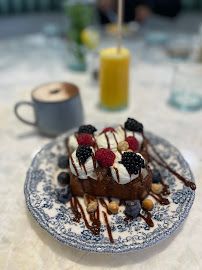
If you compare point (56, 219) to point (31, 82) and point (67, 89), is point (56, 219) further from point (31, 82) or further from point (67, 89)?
point (31, 82)

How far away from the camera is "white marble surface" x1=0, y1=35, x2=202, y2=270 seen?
708 millimetres

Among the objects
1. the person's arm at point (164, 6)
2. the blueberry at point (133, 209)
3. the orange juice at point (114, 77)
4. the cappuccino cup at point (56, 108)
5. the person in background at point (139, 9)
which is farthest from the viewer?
the person's arm at point (164, 6)

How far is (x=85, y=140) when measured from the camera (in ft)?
2.89

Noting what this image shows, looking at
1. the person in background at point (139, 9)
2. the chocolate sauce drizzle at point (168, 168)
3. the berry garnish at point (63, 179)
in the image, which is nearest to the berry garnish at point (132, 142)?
the chocolate sauce drizzle at point (168, 168)

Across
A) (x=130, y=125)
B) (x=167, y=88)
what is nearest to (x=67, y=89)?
(x=130, y=125)

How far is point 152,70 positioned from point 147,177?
3.42ft

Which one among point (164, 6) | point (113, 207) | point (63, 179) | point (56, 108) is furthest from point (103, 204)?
point (164, 6)

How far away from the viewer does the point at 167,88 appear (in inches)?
60.6

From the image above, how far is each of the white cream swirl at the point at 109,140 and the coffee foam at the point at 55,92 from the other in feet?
0.90

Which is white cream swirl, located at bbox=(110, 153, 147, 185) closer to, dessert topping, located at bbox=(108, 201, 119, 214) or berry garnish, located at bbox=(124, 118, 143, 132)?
dessert topping, located at bbox=(108, 201, 119, 214)

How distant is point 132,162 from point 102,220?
184 mm

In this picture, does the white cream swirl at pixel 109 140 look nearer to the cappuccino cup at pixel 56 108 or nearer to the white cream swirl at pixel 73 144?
the white cream swirl at pixel 73 144

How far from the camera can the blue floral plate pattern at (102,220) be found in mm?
668

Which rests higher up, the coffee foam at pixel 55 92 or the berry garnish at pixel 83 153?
the coffee foam at pixel 55 92
